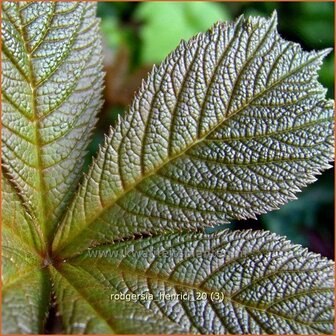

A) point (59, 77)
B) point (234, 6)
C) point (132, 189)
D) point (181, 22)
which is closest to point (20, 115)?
point (59, 77)

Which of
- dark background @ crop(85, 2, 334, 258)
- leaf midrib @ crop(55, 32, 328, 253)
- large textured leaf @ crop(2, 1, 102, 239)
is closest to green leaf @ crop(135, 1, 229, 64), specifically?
dark background @ crop(85, 2, 334, 258)

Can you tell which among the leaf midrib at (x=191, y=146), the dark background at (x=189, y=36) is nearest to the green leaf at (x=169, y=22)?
the dark background at (x=189, y=36)

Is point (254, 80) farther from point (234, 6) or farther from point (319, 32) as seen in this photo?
point (234, 6)

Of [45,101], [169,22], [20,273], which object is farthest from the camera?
[169,22]

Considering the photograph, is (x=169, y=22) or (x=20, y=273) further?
(x=169, y=22)

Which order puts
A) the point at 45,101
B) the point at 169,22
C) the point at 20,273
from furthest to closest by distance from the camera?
the point at 169,22
the point at 45,101
the point at 20,273

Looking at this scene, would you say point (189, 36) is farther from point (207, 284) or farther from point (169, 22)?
point (207, 284)

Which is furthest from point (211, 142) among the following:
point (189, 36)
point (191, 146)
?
point (189, 36)
